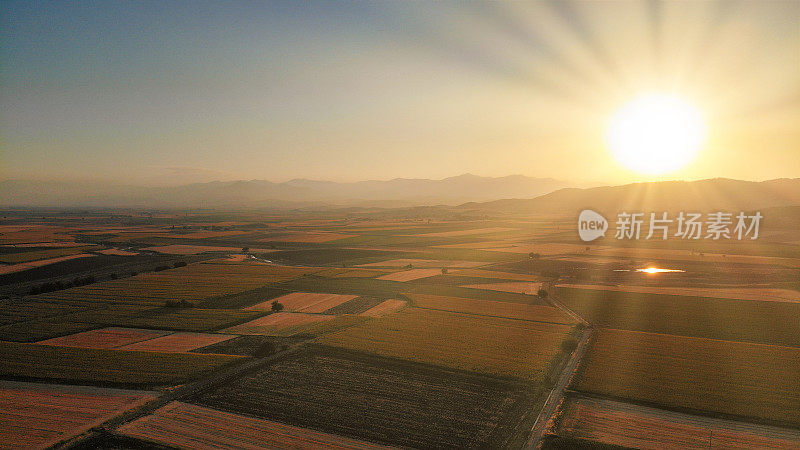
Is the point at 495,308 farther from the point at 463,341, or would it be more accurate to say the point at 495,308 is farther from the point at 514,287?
the point at 514,287

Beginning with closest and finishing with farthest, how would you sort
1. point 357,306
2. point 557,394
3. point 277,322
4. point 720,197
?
point 557,394 < point 277,322 < point 357,306 < point 720,197

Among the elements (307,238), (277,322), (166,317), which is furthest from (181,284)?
(307,238)

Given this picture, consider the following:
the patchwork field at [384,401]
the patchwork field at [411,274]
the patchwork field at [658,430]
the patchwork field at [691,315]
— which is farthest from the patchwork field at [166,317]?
the patchwork field at [691,315]

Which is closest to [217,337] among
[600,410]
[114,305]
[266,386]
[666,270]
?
[266,386]

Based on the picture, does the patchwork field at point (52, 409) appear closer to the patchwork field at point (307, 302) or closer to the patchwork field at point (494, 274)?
the patchwork field at point (307, 302)

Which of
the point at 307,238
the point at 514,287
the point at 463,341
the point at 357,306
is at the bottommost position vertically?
the point at 357,306

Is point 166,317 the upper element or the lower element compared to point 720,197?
lower

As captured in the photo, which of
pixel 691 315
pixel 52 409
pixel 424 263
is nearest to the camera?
pixel 52 409
